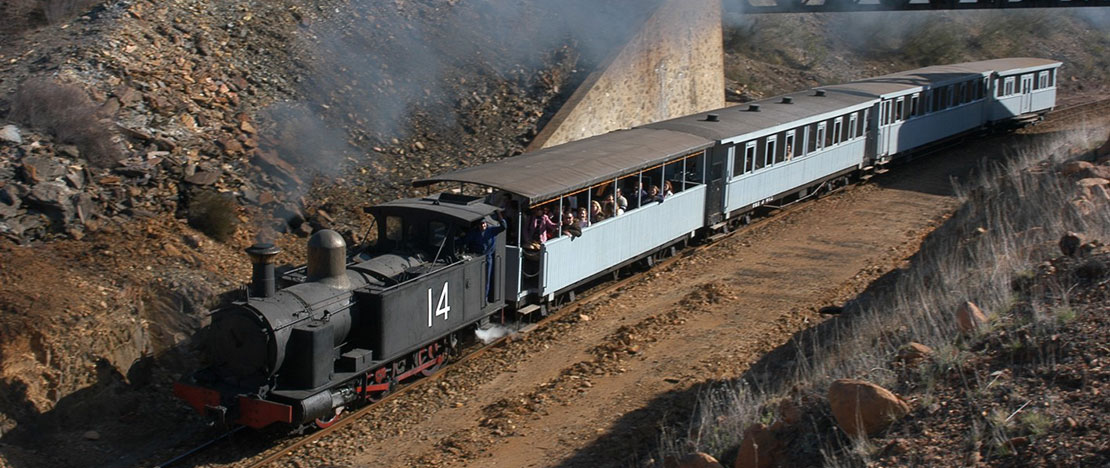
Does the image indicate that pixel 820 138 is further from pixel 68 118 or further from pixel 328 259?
pixel 68 118

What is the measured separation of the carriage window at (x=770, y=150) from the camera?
65.0ft

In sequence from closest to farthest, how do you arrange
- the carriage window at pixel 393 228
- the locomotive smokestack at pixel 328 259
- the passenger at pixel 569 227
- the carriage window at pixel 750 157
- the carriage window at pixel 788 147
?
the locomotive smokestack at pixel 328 259, the carriage window at pixel 393 228, the passenger at pixel 569 227, the carriage window at pixel 750 157, the carriage window at pixel 788 147

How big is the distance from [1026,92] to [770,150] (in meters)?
15.9

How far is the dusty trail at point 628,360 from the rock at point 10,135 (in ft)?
29.8

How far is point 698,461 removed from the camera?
7656mm

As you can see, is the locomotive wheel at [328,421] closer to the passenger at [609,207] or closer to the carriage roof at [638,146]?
the carriage roof at [638,146]

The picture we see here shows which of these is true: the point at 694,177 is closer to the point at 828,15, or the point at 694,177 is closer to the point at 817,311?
the point at 817,311

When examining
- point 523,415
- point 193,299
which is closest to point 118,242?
point 193,299

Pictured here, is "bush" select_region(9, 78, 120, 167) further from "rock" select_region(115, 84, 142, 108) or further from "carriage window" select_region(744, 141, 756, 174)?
"carriage window" select_region(744, 141, 756, 174)

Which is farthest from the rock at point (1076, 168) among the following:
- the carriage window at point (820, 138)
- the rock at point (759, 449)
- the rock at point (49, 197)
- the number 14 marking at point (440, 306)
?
the rock at point (49, 197)

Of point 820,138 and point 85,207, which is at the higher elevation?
point 820,138

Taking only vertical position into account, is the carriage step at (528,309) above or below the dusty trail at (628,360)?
above

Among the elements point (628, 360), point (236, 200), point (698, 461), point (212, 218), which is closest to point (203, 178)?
point (236, 200)

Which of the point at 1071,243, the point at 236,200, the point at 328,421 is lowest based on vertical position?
the point at 328,421
